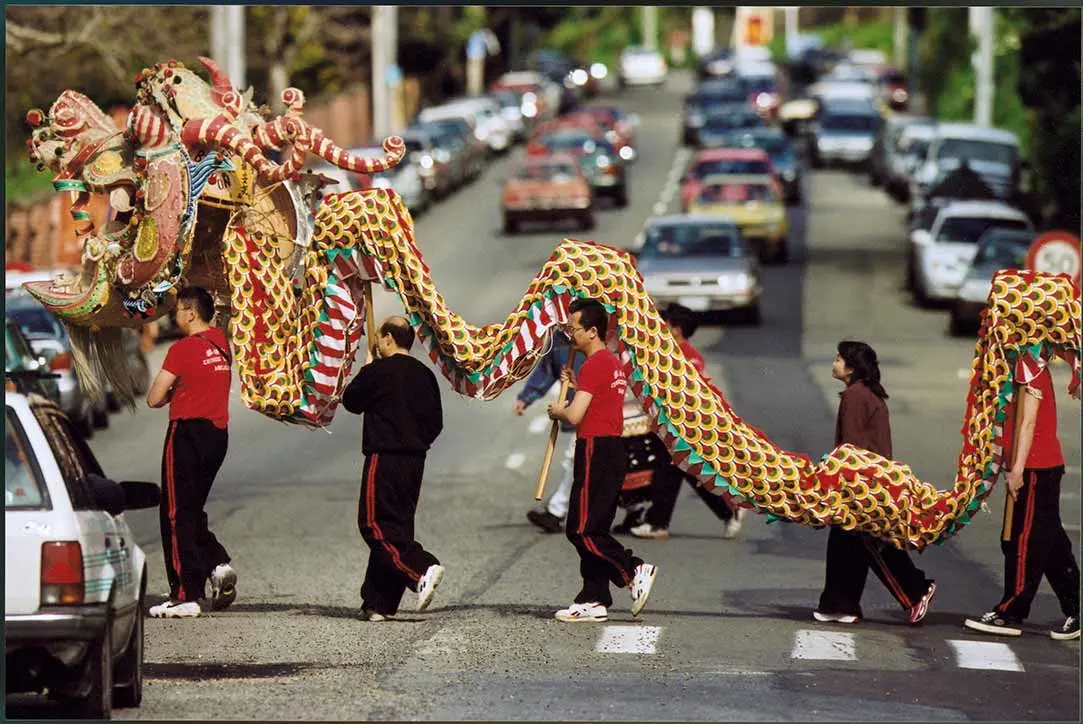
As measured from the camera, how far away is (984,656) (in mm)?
13516

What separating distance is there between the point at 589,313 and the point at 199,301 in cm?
231

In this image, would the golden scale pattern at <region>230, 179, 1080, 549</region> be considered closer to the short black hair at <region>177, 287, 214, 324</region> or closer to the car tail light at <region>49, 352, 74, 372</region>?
the short black hair at <region>177, 287, 214, 324</region>

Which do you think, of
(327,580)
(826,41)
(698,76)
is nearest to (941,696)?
(327,580)

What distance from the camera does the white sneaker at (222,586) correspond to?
14328 mm

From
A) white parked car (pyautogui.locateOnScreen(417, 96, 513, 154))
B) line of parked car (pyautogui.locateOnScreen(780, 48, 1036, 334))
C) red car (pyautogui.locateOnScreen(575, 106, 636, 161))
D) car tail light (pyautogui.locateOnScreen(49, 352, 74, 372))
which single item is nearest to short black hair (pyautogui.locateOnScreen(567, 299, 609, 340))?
car tail light (pyautogui.locateOnScreen(49, 352, 74, 372))

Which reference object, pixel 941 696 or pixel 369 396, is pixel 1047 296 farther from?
pixel 369 396

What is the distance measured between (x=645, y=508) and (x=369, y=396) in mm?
5386

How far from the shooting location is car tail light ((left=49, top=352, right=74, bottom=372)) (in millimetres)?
26109

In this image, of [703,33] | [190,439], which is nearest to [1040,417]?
[190,439]

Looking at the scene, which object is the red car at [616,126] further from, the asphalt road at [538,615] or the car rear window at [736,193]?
the asphalt road at [538,615]

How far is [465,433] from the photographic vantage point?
89.2 ft

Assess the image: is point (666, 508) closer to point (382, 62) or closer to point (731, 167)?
point (731, 167)

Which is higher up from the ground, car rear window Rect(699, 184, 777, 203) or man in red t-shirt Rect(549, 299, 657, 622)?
man in red t-shirt Rect(549, 299, 657, 622)

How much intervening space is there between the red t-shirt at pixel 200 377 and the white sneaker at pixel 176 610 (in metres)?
1.08
